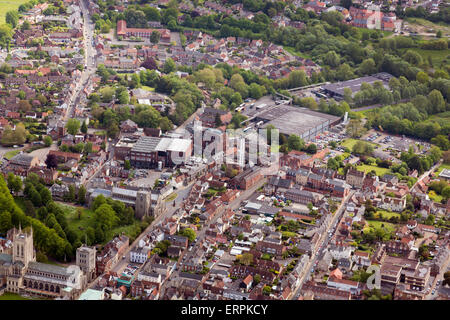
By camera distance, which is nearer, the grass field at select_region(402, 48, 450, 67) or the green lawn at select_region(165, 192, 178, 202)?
the green lawn at select_region(165, 192, 178, 202)

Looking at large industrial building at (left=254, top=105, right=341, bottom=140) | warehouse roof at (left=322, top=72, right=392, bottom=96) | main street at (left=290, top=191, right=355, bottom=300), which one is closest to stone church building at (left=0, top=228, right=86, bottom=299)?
main street at (left=290, top=191, right=355, bottom=300)

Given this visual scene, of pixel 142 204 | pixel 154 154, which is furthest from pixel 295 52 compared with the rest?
pixel 142 204

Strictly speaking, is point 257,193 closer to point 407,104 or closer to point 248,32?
point 407,104

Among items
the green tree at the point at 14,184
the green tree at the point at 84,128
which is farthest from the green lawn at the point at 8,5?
the green tree at the point at 14,184

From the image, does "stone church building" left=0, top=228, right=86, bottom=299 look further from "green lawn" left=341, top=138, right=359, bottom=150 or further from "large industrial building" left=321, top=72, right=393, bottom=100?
"large industrial building" left=321, top=72, right=393, bottom=100

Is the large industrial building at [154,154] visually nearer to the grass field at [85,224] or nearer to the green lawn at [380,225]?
the grass field at [85,224]

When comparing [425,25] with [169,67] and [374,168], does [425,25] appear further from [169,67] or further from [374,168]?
[374,168]
